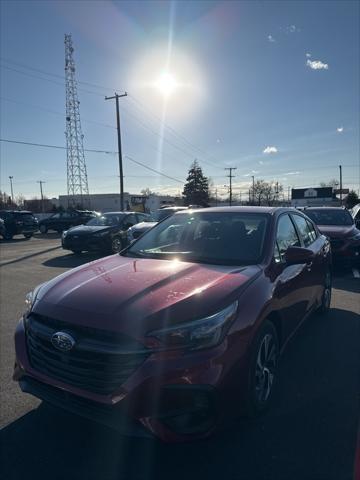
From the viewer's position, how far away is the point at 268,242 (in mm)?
3400

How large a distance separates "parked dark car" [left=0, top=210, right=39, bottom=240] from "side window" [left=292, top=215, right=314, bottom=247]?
20.6m

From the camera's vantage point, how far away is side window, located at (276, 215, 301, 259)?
361 centimetres

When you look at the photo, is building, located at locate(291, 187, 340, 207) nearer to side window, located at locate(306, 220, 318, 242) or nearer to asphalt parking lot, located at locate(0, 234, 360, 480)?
Result: side window, located at locate(306, 220, 318, 242)

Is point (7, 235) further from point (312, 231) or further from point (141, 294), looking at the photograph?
point (141, 294)

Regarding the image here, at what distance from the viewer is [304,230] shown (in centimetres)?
480

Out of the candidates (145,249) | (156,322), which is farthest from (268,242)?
(156,322)

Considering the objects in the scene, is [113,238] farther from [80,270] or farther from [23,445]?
[23,445]

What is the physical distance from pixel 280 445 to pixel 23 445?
1.86m

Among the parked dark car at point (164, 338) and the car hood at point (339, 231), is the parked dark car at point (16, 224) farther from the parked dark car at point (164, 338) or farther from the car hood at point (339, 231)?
the parked dark car at point (164, 338)

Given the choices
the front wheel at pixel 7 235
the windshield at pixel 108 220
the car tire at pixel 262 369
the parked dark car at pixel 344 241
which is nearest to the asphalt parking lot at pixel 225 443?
the car tire at pixel 262 369

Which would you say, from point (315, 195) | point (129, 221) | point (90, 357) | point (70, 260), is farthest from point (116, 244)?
point (315, 195)

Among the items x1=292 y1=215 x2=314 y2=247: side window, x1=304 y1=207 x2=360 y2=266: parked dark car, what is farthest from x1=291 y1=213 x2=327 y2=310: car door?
x1=304 y1=207 x2=360 y2=266: parked dark car

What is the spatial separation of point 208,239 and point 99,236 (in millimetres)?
9264

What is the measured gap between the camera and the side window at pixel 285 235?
3.61 meters
